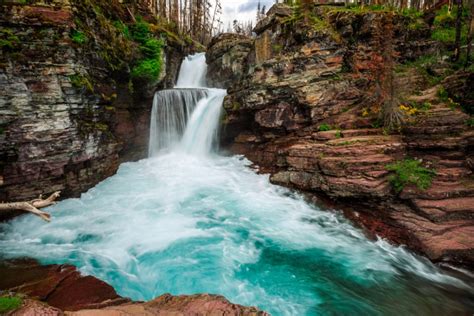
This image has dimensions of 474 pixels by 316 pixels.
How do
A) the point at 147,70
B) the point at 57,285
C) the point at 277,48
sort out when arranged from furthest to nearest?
the point at 277,48 → the point at 147,70 → the point at 57,285

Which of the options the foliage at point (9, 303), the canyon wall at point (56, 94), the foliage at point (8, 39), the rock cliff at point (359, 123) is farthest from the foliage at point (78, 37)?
the foliage at point (9, 303)

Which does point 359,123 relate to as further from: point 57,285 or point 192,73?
point 192,73

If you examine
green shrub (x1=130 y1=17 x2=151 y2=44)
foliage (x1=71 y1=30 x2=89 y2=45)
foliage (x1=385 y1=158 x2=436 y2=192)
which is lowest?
foliage (x1=385 y1=158 x2=436 y2=192)

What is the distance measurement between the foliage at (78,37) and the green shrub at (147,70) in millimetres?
3586

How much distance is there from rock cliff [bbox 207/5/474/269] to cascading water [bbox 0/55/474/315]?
2.93 feet

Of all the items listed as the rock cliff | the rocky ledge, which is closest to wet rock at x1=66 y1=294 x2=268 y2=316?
the rocky ledge

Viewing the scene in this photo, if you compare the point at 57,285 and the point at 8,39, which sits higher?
the point at 8,39

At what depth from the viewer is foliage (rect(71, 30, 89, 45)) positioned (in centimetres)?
841

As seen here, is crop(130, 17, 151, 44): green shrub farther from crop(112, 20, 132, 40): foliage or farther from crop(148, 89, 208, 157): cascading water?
crop(148, 89, 208, 157): cascading water

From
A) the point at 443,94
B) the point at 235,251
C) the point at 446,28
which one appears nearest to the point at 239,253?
the point at 235,251

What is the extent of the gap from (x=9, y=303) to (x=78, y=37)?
833 centimetres

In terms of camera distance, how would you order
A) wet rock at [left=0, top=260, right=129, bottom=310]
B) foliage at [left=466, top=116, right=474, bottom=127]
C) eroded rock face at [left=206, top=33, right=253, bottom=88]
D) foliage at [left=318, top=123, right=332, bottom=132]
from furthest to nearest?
eroded rock face at [left=206, top=33, right=253, bottom=88]
foliage at [left=318, top=123, right=332, bottom=132]
foliage at [left=466, top=116, right=474, bottom=127]
wet rock at [left=0, top=260, right=129, bottom=310]

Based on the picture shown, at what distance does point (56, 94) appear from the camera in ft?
26.8

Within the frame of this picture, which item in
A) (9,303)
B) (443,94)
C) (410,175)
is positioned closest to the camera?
(9,303)
